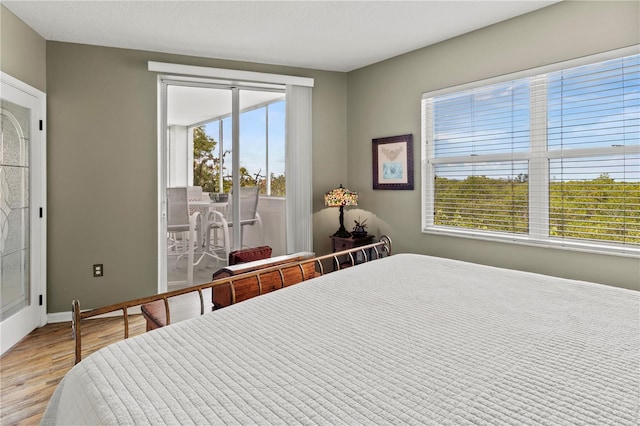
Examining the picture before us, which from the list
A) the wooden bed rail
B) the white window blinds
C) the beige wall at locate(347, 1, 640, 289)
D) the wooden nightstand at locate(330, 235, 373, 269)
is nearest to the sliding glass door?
the wooden nightstand at locate(330, 235, 373, 269)

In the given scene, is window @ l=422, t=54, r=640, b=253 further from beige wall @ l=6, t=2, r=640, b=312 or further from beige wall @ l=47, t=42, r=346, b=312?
beige wall @ l=47, t=42, r=346, b=312

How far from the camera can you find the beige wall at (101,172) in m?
3.51

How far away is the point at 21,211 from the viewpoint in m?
3.17

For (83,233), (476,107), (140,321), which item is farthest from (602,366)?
(83,233)

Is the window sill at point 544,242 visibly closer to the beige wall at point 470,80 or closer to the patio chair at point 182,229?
the beige wall at point 470,80

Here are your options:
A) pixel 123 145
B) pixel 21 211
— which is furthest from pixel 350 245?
pixel 21 211

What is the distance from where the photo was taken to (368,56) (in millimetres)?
3967

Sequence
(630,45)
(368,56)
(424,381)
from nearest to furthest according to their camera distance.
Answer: (424,381)
(630,45)
(368,56)

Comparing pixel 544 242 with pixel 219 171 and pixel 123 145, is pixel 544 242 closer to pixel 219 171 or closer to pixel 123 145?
pixel 219 171

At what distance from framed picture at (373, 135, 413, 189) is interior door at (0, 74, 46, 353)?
3.22m

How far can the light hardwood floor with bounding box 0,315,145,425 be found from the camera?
84.7 inches

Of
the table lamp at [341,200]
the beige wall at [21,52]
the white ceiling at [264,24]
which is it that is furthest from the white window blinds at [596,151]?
the beige wall at [21,52]

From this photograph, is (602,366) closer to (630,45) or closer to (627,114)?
(627,114)

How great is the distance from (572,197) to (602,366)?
2.21 meters
